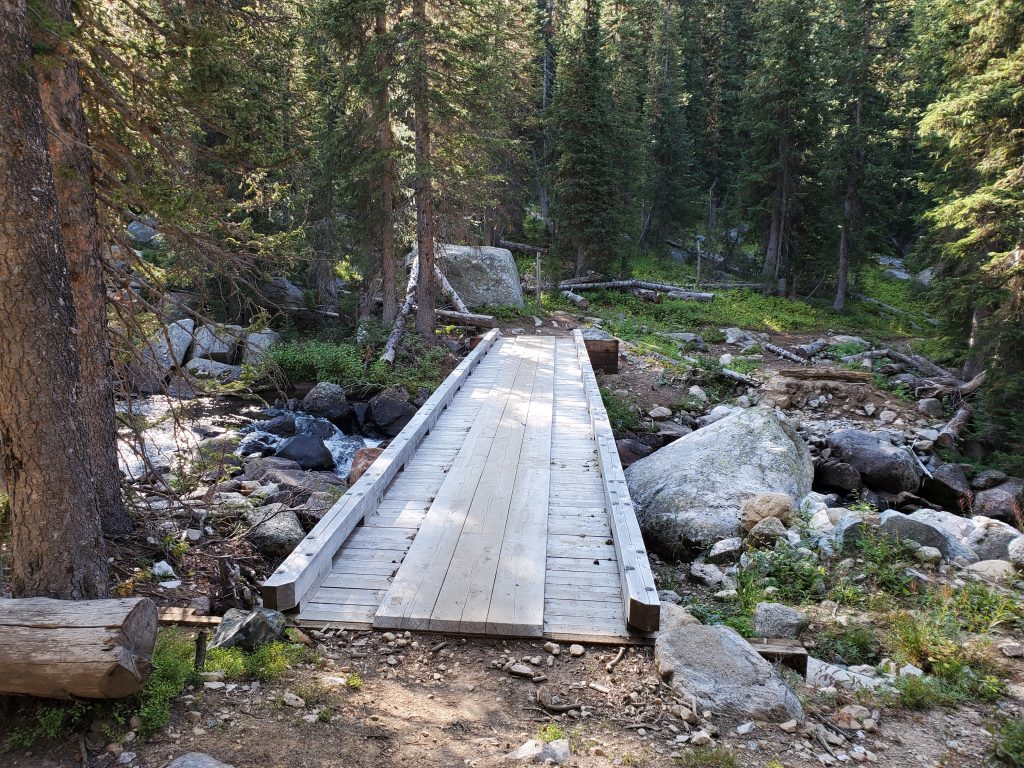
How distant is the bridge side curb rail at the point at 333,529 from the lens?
15.5 feet

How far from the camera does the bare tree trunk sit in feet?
52.2

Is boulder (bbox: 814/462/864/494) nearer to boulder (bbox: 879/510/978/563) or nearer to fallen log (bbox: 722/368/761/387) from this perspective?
boulder (bbox: 879/510/978/563)

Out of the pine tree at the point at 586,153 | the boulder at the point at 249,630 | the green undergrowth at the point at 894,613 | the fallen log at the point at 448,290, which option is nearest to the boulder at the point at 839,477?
the green undergrowth at the point at 894,613

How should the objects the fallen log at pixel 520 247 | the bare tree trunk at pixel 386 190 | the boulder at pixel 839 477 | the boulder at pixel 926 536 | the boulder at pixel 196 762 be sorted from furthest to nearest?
the fallen log at pixel 520 247 < the bare tree trunk at pixel 386 190 < the boulder at pixel 839 477 < the boulder at pixel 926 536 < the boulder at pixel 196 762

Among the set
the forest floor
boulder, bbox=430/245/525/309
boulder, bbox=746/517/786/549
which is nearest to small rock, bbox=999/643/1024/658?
the forest floor

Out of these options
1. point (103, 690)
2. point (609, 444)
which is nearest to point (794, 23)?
point (609, 444)

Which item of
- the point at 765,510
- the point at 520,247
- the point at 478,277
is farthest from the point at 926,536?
the point at 520,247

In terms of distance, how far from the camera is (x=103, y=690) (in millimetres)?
3393

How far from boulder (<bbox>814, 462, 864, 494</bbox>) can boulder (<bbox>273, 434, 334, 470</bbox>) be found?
845cm

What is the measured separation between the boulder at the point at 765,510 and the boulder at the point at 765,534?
21cm

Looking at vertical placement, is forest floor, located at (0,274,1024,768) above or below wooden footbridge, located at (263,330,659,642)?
below

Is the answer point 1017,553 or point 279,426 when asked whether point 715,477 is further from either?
point 279,426

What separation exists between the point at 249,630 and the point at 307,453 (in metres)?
7.87

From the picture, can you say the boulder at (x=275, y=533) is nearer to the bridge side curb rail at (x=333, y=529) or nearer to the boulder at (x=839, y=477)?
the bridge side curb rail at (x=333, y=529)
